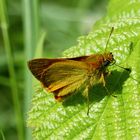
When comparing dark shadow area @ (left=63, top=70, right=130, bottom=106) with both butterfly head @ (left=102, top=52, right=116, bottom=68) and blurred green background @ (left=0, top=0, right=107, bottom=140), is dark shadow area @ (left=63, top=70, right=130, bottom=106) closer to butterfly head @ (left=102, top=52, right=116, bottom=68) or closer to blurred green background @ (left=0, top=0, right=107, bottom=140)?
butterfly head @ (left=102, top=52, right=116, bottom=68)

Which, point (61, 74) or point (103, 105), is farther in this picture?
point (61, 74)

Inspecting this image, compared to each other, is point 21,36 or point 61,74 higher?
point 61,74

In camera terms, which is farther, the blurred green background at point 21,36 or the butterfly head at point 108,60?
the blurred green background at point 21,36

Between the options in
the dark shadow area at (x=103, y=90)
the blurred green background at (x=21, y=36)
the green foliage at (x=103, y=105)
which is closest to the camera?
the green foliage at (x=103, y=105)

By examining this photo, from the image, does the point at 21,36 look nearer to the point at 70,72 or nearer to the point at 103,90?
the point at 70,72

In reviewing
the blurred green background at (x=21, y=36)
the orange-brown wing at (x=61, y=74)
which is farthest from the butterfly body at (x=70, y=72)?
the blurred green background at (x=21, y=36)

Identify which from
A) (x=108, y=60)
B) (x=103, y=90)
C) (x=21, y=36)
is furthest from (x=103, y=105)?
(x=21, y=36)

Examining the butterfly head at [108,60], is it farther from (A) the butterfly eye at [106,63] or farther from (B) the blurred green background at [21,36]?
(B) the blurred green background at [21,36]

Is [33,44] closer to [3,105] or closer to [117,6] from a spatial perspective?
[117,6]
